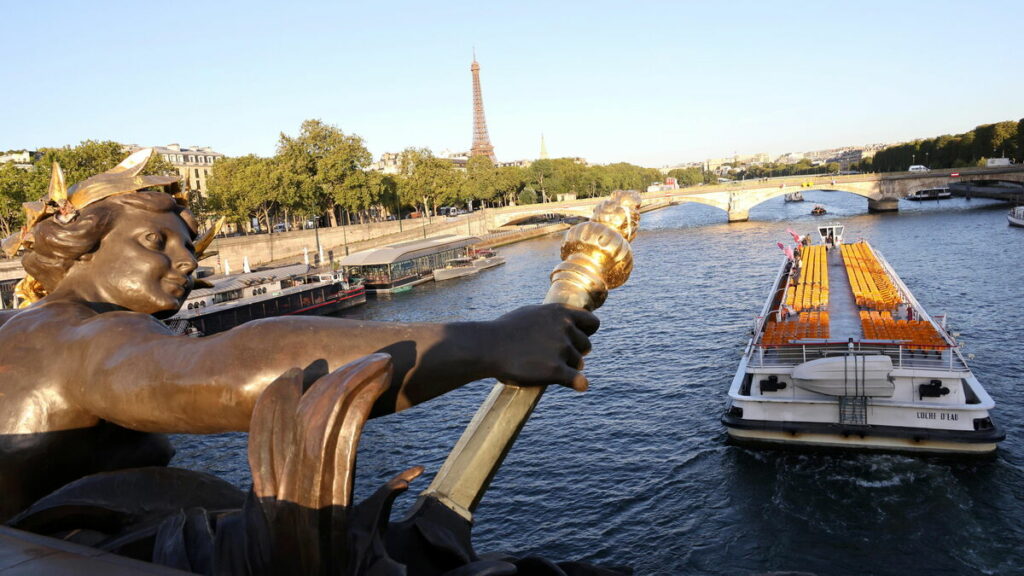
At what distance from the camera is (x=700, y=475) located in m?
14.5

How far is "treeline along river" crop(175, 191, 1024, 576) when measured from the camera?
11672mm

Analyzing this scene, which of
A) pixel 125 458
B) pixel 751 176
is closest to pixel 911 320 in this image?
pixel 125 458

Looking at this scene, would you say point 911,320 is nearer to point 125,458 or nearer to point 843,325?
point 843,325

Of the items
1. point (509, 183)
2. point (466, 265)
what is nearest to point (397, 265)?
point (466, 265)

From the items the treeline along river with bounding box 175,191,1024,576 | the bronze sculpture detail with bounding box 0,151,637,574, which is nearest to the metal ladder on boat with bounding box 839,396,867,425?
the treeline along river with bounding box 175,191,1024,576

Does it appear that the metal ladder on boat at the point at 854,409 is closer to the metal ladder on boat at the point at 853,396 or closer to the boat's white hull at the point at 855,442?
the metal ladder on boat at the point at 853,396

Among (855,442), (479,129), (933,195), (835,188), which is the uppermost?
(479,129)

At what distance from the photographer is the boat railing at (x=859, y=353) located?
14547 millimetres

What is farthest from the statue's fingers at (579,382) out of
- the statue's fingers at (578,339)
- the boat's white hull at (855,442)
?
the boat's white hull at (855,442)

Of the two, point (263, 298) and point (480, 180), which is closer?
point (263, 298)

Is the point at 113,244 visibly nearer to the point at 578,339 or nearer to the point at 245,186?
the point at 578,339

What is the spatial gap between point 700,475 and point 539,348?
13709 millimetres

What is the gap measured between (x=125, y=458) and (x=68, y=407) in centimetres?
34

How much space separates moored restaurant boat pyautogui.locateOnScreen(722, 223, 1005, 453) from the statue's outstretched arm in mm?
13723
